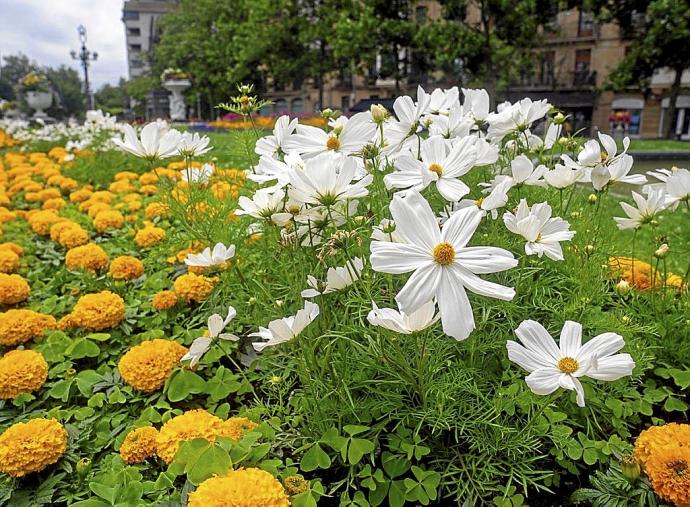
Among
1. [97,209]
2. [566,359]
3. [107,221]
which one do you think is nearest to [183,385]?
[566,359]

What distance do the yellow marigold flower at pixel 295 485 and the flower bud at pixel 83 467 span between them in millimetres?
469

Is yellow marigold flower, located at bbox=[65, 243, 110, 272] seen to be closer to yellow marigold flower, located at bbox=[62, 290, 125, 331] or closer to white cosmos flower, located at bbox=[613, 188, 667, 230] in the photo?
yellow marigold flower, located at bbox=[62, 290, 125, 331]

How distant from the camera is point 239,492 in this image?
A: 0.81 m

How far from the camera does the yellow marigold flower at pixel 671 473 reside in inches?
34.9

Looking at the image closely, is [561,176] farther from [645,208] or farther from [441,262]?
[441,262]

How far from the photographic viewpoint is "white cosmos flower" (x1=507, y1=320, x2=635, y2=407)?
82 centimetres

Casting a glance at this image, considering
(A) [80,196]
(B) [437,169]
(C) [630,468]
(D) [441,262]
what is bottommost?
(C) [630,468]

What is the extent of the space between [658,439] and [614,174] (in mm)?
620

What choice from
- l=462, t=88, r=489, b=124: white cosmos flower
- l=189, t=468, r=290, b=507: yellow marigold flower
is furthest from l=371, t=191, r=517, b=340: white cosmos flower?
l=462, t=88, r=489, b=124: white cosmos flower

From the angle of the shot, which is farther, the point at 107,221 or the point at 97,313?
the point at 107,221

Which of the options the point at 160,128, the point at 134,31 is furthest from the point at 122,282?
the point at 134,31

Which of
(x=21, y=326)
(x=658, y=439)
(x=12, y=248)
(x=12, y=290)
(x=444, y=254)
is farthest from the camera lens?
(x=12, y=248)

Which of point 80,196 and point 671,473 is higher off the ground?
point 80,196

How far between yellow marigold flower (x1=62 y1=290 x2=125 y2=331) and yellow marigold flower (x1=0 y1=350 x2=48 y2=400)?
230 millimetres
